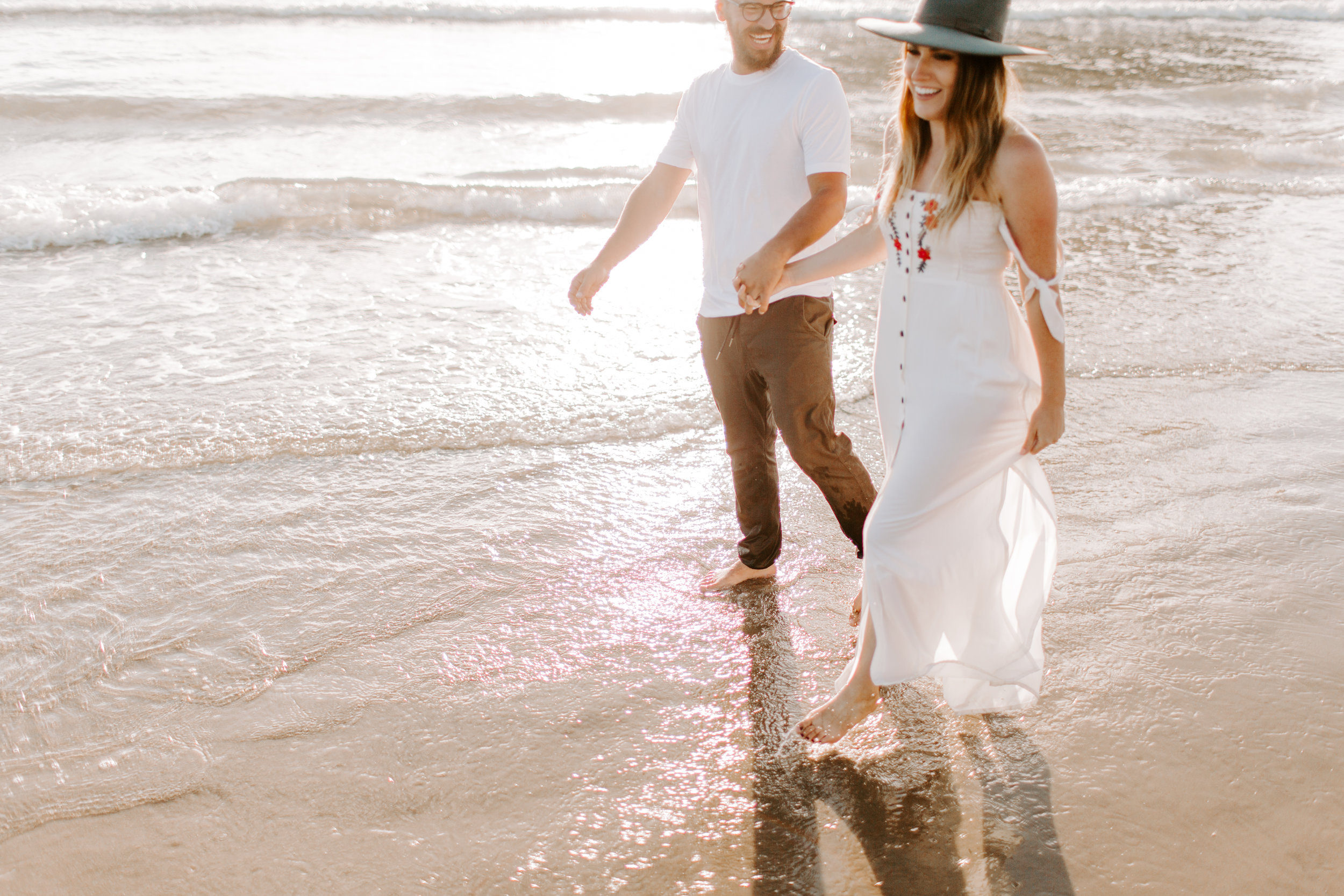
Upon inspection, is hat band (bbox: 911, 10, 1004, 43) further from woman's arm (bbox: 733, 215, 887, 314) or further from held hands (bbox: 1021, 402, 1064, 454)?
held hands (bbox: 1021, 402, 1064, 454)

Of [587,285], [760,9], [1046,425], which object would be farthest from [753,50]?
[1046,425]

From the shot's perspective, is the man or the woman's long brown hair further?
the man

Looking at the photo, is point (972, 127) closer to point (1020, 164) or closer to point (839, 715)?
point (1020, 164)

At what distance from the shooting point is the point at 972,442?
2488mm

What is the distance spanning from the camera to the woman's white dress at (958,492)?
2.46 meters

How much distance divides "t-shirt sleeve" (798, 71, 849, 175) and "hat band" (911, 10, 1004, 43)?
0.52 m

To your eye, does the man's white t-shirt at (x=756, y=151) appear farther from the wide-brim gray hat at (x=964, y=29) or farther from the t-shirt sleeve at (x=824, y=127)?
the wide-brim gray hat at (x=964, y=29)

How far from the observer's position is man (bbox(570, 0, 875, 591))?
2836mm

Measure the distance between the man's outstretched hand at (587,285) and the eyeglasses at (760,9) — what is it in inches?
35.5

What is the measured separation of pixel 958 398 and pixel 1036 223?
0.47 m

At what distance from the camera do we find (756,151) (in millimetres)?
2924

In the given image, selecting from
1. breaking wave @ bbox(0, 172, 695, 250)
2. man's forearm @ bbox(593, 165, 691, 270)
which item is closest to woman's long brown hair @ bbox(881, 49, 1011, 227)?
man's forearm @ bbox(593, 165, 691, 270)

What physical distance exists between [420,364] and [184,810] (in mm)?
3157

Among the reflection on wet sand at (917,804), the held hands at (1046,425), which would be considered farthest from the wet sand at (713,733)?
the held hands at (1046,425)
